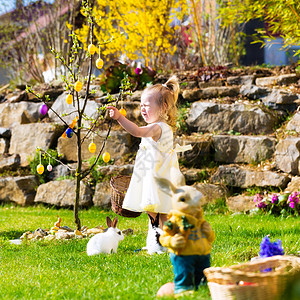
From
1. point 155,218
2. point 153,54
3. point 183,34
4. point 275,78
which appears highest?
point 183,34

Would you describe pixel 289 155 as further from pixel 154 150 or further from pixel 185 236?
pixel 185 236

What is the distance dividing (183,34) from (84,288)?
9.74 metres

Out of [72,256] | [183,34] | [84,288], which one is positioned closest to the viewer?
[84,288]

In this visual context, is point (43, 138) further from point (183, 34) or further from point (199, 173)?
point (183, 34)

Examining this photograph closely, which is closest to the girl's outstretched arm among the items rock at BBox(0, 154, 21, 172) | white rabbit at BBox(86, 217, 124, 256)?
white rabbit at BBox(86, 217, 124, 256)

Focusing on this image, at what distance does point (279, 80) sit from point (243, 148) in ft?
5.84

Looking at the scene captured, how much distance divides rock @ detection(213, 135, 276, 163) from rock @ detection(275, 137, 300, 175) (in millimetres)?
268

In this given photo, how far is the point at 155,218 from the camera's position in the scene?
12.7 ft

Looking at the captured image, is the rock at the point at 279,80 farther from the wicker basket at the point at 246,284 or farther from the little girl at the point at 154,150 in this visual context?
the wicker basket at the point at 246,284

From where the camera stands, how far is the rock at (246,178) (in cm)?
619

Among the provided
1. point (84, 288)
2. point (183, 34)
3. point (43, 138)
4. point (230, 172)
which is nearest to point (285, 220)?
point (230, 172)

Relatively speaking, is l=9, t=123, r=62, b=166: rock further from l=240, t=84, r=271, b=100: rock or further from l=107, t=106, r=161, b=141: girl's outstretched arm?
l=107, t=106, r=161, b=141: girl's outstretched arm

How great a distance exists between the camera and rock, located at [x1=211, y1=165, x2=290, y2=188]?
6188 mm

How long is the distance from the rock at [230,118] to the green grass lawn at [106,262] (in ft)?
6.77
